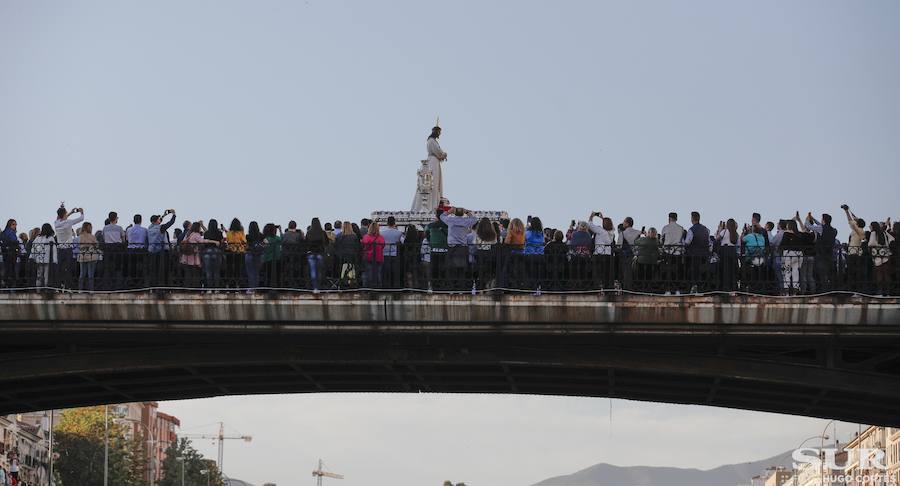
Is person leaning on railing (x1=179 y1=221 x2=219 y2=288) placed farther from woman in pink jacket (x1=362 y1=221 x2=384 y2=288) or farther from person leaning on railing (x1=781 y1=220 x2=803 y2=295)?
person leaning on railing (x1=781 y1=220 x2=803 y2=295)

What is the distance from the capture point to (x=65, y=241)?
33.3 metres

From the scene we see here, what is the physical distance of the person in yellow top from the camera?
107 ft

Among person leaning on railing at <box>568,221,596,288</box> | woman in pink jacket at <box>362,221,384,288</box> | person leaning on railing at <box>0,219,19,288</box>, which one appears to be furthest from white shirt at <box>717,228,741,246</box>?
person leaning on railing at <box>0,219,19,288</box>

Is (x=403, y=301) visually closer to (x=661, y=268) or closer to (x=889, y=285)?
(x=661, y=268)

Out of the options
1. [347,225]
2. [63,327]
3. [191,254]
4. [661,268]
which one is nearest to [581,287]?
[661,268]

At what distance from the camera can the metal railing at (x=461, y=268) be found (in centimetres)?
3156

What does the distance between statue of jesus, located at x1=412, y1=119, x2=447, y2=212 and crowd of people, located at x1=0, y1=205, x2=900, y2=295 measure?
41465 millimetres

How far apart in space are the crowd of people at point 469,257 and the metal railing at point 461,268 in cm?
2

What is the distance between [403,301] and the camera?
31.6 m

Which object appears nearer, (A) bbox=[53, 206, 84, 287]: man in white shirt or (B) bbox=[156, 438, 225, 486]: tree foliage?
(A) bbox=[53, 206, 84, 287]: man in white shirt

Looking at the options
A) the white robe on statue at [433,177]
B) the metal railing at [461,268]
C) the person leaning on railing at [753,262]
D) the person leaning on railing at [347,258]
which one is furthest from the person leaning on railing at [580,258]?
the white robe on statue at [433,177]

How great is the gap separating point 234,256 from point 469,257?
4509 mm

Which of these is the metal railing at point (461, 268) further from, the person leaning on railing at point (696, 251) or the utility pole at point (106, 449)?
the utility pole at point (106, 449)

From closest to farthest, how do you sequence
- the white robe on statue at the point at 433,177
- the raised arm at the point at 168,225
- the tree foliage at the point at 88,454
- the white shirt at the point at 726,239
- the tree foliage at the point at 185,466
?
the white shirt at the point at 726,239, the raised arm at the point at 168,225, the white robe on statue at the point at 433,177, the tree foliage at the point at 88,454, the tree foliage at the point at 185,466
